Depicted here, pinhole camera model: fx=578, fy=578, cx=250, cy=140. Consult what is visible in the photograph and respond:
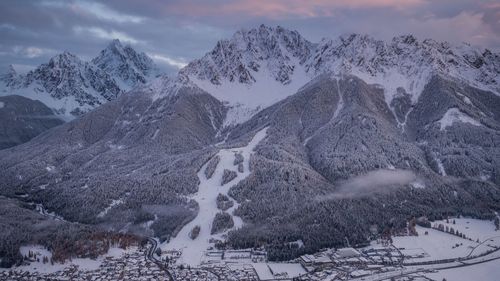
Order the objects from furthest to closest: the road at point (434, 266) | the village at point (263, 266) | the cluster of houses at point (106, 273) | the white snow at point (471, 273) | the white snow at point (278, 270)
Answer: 1. the white snow at point (471, 273)
2. the white snow at point (278, 270)
3. the road at point (434, 266)
4. the village at point (263, 266)
5. the cluster of houses at point (106, 273)

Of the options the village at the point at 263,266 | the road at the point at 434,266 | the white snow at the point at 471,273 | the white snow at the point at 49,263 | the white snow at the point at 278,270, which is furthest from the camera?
the white snow at the point at 49,263

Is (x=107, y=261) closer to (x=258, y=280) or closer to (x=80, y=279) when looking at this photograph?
(x=80, y=279)

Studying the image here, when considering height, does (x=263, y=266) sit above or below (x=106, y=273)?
below

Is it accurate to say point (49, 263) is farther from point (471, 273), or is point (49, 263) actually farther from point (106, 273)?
point (471, 273)

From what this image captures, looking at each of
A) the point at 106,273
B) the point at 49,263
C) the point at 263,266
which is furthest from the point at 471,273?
the point at 49,263

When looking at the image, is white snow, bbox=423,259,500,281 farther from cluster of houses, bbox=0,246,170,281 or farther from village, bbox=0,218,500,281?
cluster of houses, bbox=0,246,170,281

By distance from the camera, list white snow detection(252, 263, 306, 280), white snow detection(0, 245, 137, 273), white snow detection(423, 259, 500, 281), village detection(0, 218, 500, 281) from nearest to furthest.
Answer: village detection(0, 218, 500, 281) < white snow detection(252, 263, 306, 280) < white snow detection(423, 259, 500, 281) < white snow detection(0, 245, 137, 273)

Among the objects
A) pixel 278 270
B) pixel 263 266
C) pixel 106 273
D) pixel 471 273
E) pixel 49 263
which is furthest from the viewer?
pixel 263 266

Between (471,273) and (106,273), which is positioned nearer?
(106,273)

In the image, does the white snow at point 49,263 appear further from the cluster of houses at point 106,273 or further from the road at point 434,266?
the road at point 434,266

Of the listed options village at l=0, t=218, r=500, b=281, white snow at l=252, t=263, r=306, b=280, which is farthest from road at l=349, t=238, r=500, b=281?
white snow at l=252, t=263, r=306, b=280

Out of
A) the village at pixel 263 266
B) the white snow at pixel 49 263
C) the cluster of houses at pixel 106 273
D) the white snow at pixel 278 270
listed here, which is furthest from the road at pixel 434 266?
the white snow at pixel 49 263

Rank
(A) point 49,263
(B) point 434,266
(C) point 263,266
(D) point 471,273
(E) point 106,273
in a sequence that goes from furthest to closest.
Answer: (B) point 434,266
(C) point 263,266
(A) point 49,263
(D) point 471,273
(E) point 106,273
